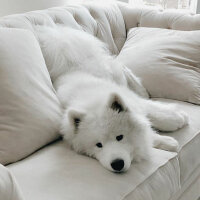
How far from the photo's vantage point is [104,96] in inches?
63.0

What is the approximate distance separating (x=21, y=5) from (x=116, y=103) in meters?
1.49

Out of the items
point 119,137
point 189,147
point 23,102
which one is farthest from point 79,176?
point 189,147

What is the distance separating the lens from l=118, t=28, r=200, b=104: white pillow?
208 cm

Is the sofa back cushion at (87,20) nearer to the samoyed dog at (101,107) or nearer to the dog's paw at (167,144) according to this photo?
the samoyed dog at (101,107)

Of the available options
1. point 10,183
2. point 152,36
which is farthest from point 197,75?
point 10,183

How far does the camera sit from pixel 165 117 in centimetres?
175

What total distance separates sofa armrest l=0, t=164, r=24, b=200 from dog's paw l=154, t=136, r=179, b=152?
831 mm

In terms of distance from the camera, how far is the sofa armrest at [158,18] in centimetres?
252

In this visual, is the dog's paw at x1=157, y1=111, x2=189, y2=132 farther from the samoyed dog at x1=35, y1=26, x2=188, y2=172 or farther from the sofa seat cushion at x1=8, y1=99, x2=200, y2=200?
the sofa seat cushion at x1=8, y1=99, x2=200, y2=200

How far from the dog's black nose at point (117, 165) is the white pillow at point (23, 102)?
1.14ft

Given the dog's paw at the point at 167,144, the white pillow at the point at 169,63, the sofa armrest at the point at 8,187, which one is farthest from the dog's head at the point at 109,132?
the white pillow at the point at 169,63

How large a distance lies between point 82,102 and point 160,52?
805mm

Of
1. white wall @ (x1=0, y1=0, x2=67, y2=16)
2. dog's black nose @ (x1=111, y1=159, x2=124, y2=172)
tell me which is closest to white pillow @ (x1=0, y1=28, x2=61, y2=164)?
dog's black nose @ (x1=111, y1=159, x2=124, y2=172)

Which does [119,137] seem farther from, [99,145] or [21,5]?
[21,5]
